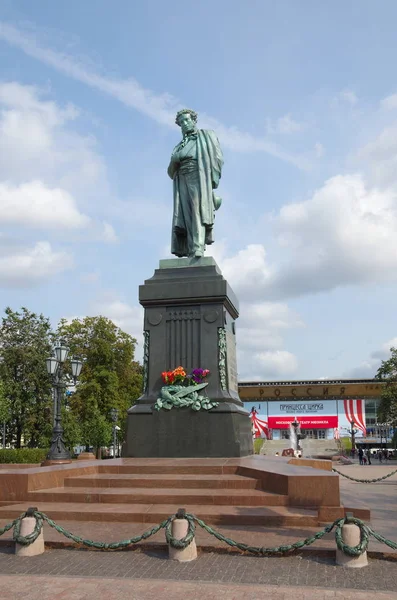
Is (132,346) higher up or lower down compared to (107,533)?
higher up

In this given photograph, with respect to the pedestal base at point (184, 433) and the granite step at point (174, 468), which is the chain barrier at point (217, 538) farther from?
the pedestal base at point (184, 433)

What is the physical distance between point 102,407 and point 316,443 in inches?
1334

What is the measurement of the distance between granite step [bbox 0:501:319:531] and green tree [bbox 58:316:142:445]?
31998 mm

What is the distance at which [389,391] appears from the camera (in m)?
49.9

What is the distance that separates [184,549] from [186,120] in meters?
11.8

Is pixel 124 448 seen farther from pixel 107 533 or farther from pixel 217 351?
pixel 107 533

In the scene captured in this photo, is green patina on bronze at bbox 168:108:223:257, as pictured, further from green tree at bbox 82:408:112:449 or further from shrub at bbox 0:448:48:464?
green tree at bbox 82:408:112:449

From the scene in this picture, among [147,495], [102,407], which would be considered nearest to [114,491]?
[147,495]

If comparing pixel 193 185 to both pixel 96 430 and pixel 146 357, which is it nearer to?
pixel 146 357

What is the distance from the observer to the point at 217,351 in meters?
13.6

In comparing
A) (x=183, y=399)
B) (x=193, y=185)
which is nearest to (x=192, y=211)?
(x=193, y=185)

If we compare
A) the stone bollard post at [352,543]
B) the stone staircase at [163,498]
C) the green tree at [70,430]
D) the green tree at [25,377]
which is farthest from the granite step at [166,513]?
the green tree at [25,377]

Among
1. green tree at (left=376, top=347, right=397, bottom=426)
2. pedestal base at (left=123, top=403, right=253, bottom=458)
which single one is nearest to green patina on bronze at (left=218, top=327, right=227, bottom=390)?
pedestal base at (left=123, top=403, right=253, bottom=458)

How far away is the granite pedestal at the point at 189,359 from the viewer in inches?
508
